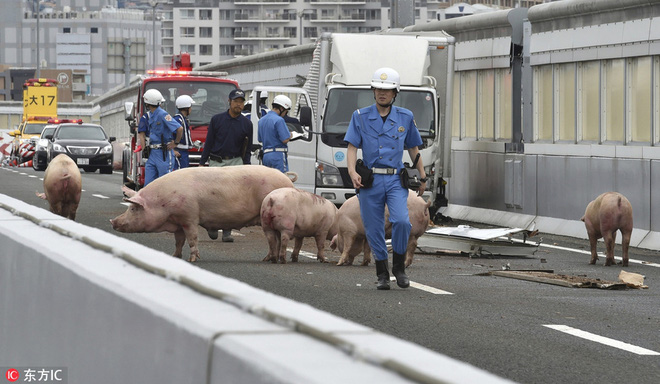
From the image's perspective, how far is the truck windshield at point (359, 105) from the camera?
22.1 meters

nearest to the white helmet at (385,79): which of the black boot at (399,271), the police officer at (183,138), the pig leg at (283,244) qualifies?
the black boot at (399,271)

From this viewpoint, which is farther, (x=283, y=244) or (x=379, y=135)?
(x=283, y=244)

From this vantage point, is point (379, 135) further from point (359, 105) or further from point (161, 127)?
point (359, 105)

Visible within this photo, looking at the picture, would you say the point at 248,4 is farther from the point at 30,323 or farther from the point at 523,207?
the point at 30,323

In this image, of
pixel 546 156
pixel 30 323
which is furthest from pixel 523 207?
pixel 30 323

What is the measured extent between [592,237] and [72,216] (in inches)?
289

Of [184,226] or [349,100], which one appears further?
[349,100]

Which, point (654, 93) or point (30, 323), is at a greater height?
point (654, 93)

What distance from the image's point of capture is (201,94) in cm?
2672

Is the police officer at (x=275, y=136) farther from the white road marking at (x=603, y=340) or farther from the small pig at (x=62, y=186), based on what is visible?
the white road marking at (x=603, y=340)

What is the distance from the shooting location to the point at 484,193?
26219mm

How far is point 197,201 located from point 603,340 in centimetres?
623

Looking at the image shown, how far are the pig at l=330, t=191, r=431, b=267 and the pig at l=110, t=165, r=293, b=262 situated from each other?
104 centimetres

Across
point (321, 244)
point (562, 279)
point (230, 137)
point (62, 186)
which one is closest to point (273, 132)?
point (230, 137)
